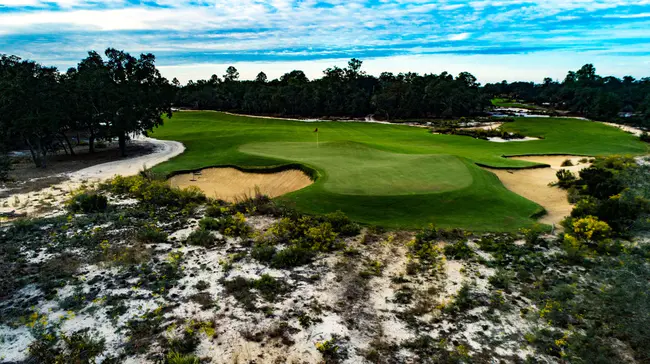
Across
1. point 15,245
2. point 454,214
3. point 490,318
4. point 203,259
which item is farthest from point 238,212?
point 490,318

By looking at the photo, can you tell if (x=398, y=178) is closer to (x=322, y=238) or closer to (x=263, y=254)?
(x=322, y=238)

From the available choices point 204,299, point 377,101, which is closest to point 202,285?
point 204,299

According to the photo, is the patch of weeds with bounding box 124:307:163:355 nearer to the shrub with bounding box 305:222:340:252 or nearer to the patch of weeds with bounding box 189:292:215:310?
the patch of weeds with bounding box 189:292:215:310

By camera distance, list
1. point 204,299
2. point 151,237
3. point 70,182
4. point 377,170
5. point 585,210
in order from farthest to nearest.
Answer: point 70,182, point 377,170, point 585,210, point 151,237, point 204,299

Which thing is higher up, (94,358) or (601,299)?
(601,299)

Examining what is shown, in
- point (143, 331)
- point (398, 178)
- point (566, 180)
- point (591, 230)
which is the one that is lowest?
point (143, 331)

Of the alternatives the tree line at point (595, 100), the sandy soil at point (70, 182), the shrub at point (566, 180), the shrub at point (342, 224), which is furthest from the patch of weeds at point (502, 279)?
the tree line at point (595, 100)

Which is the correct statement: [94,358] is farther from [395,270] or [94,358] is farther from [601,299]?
Answer: [601,299]
